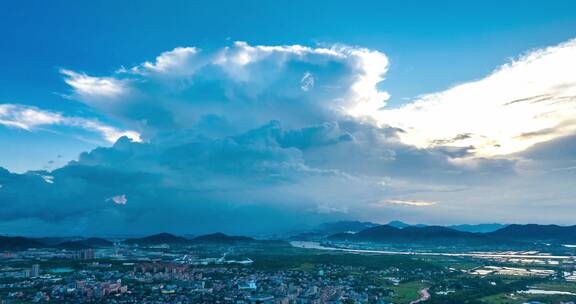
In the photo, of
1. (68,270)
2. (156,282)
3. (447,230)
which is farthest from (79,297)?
(447,230)

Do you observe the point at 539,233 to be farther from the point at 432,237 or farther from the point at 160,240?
the point at 160,240

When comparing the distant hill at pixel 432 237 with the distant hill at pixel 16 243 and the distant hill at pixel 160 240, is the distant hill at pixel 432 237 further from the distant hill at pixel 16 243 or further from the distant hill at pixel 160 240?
the distant hill at pixel 16 243

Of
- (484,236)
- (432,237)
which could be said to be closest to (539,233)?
(484,236)

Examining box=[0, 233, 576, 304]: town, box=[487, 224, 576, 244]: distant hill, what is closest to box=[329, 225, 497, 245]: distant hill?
box=[487, 224, 576, 244]: distant hill

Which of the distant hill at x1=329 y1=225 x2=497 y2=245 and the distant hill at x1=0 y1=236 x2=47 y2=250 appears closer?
the distant hill at x1=0 y1=236 x2=47 y2=250

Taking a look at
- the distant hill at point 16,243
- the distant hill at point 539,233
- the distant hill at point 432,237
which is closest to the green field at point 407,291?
the distant hill at point 16,243

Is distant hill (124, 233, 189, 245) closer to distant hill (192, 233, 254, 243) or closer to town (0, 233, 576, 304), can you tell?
distant hill (192, 233, 254, 243)

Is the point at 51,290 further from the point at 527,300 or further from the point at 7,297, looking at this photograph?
the point at 527,300

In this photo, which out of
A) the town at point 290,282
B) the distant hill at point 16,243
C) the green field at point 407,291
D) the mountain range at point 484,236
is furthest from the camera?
the mountain range at point 484,236
